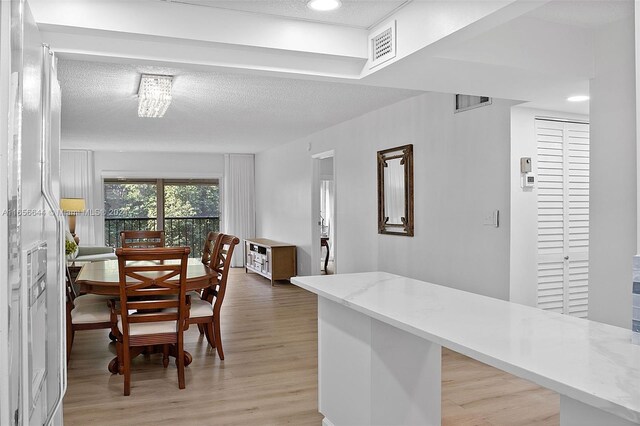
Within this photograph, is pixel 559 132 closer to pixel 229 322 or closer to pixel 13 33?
pixel 229 322

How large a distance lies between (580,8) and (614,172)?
3.28ft

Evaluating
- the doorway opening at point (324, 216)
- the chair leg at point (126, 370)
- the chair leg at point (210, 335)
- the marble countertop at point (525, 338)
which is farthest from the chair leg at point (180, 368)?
the doorway opening at point (324, 216)

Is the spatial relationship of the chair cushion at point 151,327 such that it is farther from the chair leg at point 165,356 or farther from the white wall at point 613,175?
the white wall at point 613,175

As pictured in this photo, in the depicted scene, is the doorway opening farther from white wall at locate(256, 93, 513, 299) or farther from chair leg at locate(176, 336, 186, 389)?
chair leg at locate(176, 336, 186, 389)

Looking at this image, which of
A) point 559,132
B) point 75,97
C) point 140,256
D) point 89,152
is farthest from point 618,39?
point 89,152

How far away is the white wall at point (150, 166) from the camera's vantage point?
Result: 9414 millimetres

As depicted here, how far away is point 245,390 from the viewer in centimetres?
333

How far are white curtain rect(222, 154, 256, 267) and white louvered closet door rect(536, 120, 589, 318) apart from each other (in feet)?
22.8

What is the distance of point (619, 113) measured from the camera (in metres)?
3.06

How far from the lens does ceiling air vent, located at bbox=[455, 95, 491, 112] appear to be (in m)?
4.18

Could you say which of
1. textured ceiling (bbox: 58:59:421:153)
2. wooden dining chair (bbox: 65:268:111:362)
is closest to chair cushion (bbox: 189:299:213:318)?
wooden dining chair (bbox: 65:268:111:362)

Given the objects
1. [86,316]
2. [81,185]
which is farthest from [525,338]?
[81,185]

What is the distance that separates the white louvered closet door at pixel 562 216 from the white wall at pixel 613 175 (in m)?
0.91

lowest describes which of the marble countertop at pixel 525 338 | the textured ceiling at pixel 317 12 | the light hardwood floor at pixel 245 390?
the light hardwood floor at pixel 245 390
